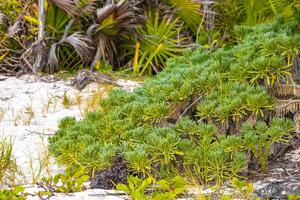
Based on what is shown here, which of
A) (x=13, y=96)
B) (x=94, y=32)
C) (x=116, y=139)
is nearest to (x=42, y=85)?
(x=13, y=96)

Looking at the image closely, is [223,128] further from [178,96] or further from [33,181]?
[33,181]

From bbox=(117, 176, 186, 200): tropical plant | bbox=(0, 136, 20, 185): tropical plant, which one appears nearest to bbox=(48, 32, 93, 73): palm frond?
bbox=(0, 136, 20, 185): tropical plant

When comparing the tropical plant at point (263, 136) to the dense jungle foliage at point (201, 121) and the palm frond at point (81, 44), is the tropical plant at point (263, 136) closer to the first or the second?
the dense jungle foliage at point (201, 121)

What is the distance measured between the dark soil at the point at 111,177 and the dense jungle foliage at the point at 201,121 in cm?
7

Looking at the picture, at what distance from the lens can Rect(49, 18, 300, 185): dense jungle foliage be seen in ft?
14.0

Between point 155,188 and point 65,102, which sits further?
point 65,102

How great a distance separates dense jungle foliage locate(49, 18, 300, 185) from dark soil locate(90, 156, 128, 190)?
2.8 inches

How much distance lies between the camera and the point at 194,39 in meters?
9.23

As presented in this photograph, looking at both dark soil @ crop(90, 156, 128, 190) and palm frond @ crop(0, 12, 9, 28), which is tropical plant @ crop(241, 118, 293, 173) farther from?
palm frond @ crop(0, 12, 9, 28)

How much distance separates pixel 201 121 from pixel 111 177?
83 centimetres

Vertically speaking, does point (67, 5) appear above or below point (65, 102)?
above

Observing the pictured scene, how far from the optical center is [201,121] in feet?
15.4

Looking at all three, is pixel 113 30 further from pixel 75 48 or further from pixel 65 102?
pixel 65 102

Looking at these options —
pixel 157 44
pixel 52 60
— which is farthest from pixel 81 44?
pixel 157 44
